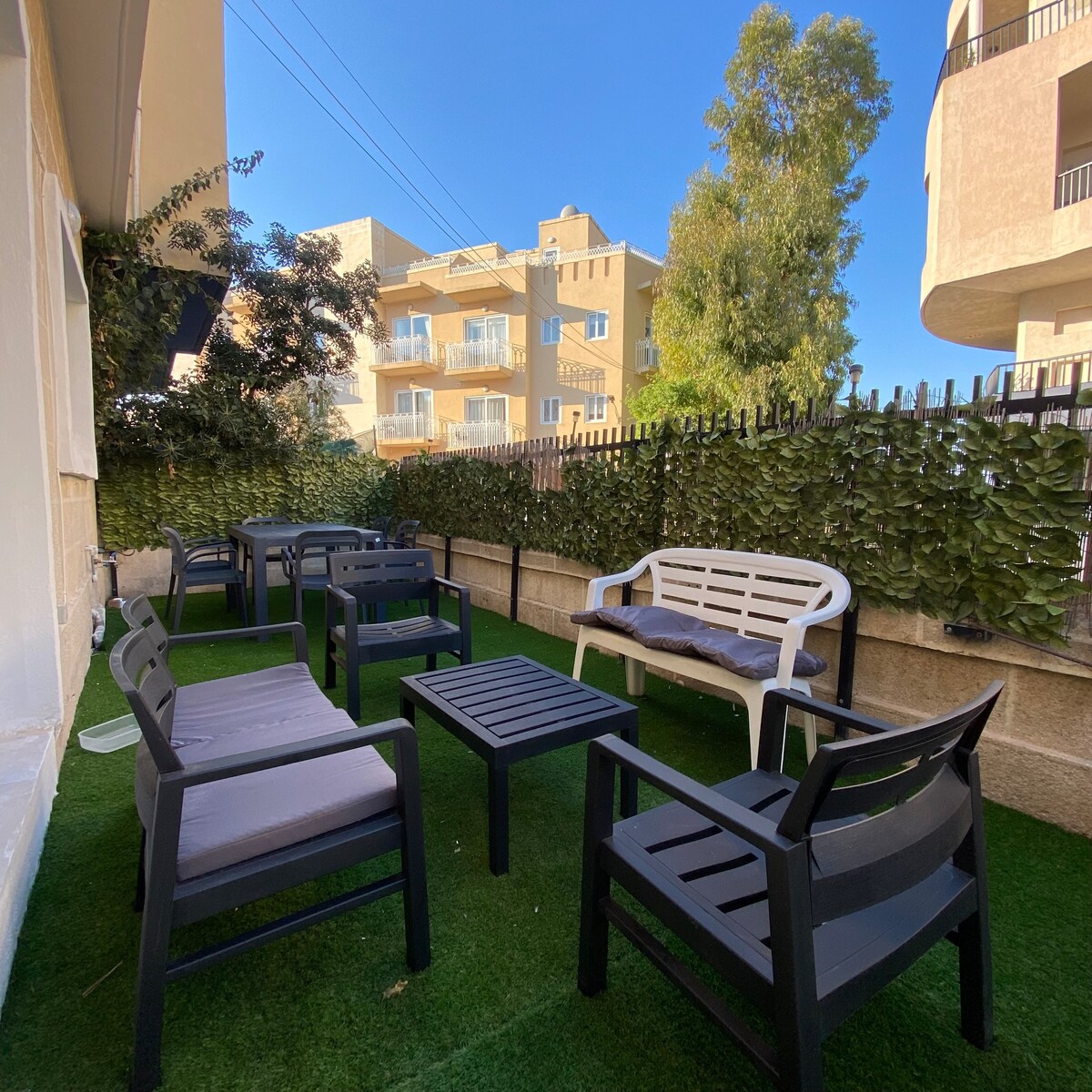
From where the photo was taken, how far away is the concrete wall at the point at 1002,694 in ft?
7.03

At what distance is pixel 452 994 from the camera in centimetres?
140

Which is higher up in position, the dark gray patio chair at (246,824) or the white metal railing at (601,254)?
the white metal railing at (601,254)

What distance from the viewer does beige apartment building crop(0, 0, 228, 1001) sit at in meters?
1.92

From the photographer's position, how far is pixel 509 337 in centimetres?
1791

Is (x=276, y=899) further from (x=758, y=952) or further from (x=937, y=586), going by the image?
(x=937, y=586)

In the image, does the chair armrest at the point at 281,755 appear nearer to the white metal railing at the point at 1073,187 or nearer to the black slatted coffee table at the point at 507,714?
the black slatted coffee table at the point at 507,714

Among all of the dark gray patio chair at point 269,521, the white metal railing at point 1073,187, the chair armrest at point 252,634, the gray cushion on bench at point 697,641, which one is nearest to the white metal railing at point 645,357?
the white metal railing at point 1073,187

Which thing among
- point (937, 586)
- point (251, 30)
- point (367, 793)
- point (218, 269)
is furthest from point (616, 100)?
point (367, 793)

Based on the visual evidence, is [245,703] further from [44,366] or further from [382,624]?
[44,366]

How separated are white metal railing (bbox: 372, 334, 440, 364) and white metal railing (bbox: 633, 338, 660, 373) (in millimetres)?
6508

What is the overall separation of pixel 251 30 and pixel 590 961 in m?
12.8

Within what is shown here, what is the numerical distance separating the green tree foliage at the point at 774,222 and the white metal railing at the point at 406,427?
8816mm

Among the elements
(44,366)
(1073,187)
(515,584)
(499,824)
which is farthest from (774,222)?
(499,824)

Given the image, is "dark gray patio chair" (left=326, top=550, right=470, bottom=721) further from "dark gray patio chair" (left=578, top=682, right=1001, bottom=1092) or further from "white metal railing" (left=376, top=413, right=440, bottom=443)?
"white metal railing" (left=376, top=413, right=440, bottom=443)
